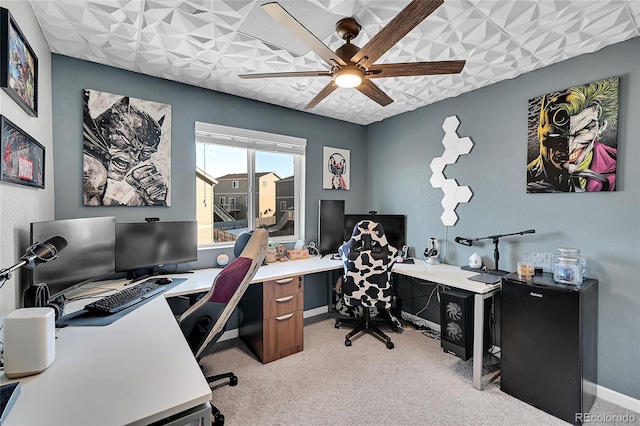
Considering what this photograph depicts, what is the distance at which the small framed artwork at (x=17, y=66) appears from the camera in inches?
49.8

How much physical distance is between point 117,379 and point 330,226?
110 inches

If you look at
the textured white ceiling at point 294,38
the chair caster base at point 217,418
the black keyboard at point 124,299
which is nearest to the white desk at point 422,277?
the black keyboard at point 124,299

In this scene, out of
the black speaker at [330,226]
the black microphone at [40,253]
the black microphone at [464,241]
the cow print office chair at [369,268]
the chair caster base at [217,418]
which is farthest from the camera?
the black speaker at [330,226]

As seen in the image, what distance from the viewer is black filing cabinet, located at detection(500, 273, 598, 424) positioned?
6.08 ft

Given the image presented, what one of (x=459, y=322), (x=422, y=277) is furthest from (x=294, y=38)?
(x=459, y=322)

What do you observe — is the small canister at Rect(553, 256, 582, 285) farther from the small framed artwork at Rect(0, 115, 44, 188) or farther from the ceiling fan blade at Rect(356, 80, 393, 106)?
the small framed artwork at Rect(0, 115, 44, 188)

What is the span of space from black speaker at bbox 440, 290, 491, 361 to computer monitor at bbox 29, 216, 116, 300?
272cm

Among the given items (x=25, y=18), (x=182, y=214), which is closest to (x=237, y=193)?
(x=182, y=214)

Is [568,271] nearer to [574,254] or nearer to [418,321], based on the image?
[574,254]

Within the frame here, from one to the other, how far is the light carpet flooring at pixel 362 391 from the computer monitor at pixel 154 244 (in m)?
0.87

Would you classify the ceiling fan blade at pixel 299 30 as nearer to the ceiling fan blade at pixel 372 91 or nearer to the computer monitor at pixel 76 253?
the ceiling fan blade at pixel 372 91

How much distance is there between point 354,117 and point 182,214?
7.84 feet

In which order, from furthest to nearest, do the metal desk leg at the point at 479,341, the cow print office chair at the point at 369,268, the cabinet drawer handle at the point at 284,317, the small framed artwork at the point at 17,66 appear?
1. the cow print office chair at the point at 369,268
2. the cabinet drawer handle at the point at 284,317
3. the metal desk leg at the point at 479,341
4. the small framed artwork at the point at 17,66

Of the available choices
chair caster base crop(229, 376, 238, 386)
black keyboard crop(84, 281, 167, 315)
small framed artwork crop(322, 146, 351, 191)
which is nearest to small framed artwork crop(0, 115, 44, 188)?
black keyboard crop(84, 281, 167, 315)
